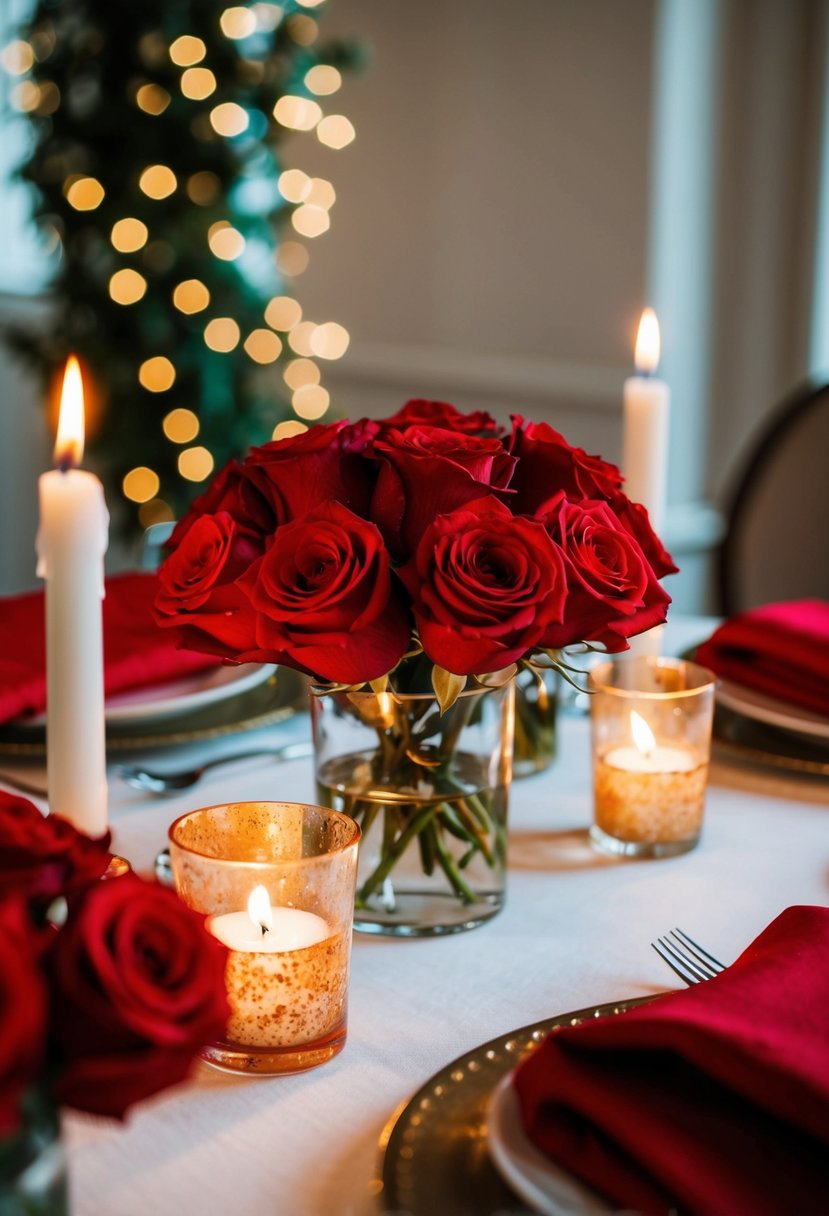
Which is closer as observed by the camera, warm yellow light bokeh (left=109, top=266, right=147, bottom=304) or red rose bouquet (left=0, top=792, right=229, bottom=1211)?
red rose bouquet (left=0, top=792, right=229, bottom=1211)

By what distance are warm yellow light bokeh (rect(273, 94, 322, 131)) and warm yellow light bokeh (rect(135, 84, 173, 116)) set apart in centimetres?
23

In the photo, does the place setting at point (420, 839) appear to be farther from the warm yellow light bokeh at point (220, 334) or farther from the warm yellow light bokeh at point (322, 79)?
the warm yellow light bokeh at point (322, 79)

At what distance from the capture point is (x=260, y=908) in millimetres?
626

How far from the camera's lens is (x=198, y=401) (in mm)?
2838

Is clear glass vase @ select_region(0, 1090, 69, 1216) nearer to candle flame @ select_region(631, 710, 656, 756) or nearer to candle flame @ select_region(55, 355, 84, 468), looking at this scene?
candle flame @ select_region(55, 355, 84, 468)

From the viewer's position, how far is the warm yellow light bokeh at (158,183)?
275 centimetres

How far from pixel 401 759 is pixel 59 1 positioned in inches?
99.6

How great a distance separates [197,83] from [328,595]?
7.77 ft

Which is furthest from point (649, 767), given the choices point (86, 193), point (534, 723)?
point (86, 193)

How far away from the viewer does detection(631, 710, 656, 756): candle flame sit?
0.91 m

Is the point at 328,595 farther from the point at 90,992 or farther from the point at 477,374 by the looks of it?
the point at 477,374

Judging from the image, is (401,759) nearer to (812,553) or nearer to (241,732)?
(241,732)

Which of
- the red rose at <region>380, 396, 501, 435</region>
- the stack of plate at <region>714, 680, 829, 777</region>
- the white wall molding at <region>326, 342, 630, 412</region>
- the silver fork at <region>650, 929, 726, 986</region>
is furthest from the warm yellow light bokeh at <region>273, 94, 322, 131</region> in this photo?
the silver fork at <region>650, 929, 726, 986</region>

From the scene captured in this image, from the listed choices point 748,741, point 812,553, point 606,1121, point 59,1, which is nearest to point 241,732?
point 748,741
